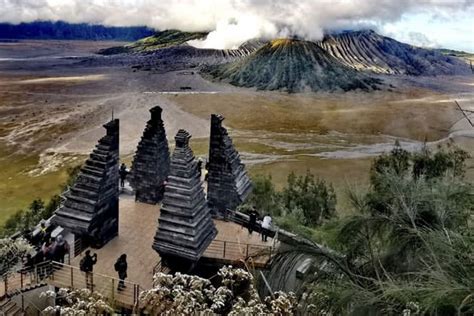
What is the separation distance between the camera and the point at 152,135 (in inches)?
719

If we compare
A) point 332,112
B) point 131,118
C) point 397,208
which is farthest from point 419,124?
point 397,208

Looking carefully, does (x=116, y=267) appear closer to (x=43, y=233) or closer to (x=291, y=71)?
(x=43, y=233)

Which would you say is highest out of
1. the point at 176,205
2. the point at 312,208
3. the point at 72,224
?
the point at 176,205

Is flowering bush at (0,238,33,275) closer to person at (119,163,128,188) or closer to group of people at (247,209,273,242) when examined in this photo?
person at (119,163,128,188)

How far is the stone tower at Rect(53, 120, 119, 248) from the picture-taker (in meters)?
14.5

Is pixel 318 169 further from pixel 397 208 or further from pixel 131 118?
pixel 397 208

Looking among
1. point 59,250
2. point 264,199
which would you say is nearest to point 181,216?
point 59,250

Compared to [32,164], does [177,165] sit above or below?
above

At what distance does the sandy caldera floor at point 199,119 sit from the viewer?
50000 millimetres

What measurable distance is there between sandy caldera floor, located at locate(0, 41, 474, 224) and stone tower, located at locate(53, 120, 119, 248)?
20.6 meters

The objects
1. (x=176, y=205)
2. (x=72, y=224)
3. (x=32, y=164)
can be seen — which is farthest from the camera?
(x=32, y=164)

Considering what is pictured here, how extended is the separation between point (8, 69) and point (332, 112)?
6369cm

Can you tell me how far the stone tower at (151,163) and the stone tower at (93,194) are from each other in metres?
3.23

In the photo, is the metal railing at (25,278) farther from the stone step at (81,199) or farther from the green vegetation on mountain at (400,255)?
the green vegetation on mountain at (400,255)
